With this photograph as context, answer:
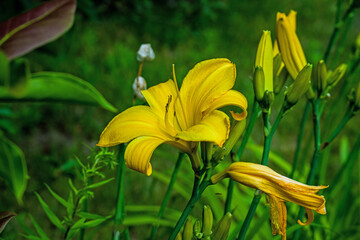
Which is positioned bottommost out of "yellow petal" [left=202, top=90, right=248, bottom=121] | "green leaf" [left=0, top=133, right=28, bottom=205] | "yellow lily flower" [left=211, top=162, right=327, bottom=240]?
"yellow lily flower" [left=211, top=162, right=327, bottom=240]

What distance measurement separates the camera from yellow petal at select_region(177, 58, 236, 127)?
833 millimetres

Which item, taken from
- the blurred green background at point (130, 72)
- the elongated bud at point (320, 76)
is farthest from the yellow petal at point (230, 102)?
the blurred green background at point (130, 72)

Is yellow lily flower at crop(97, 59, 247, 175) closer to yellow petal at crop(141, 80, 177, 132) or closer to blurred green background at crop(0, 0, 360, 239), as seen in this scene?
yellow petal at crop(141, 80, 177, 132)

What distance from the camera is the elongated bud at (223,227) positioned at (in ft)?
2.67

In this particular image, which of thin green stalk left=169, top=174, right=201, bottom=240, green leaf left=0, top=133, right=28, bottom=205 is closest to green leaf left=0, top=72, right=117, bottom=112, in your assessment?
green leaf left=0, top=133, right=28, bottom=205

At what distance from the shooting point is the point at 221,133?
0.73 m

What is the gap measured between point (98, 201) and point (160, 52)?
153cm

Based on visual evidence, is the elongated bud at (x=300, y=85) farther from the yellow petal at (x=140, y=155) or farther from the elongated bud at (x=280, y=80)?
the yellow petal at (x=140, y=155)

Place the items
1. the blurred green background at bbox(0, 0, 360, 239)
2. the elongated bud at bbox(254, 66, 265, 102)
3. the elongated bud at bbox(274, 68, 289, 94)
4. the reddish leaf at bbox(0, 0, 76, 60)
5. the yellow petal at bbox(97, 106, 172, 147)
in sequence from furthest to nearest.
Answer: the blurred green background at bbox(0, 0, 360, 239) → the elongated bud at bbox(274, 68, 289, 94) → the elongated bud at bbox(254, 66, 265, 102) → the yellow petal at bbox(97, 106, 172, 147) → the reddish leaf at bbox(0, 0, 76, 60)

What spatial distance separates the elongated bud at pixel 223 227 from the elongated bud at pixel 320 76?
448 mm

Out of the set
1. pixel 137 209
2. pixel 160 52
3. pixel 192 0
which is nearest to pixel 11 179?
pixel 137 209

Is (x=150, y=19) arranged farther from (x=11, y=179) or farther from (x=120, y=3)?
(x=11, y=179)

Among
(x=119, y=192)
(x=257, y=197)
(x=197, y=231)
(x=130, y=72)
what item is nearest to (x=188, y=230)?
(x=197, y=231)

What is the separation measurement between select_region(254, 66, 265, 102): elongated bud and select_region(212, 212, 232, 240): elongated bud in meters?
0.26
